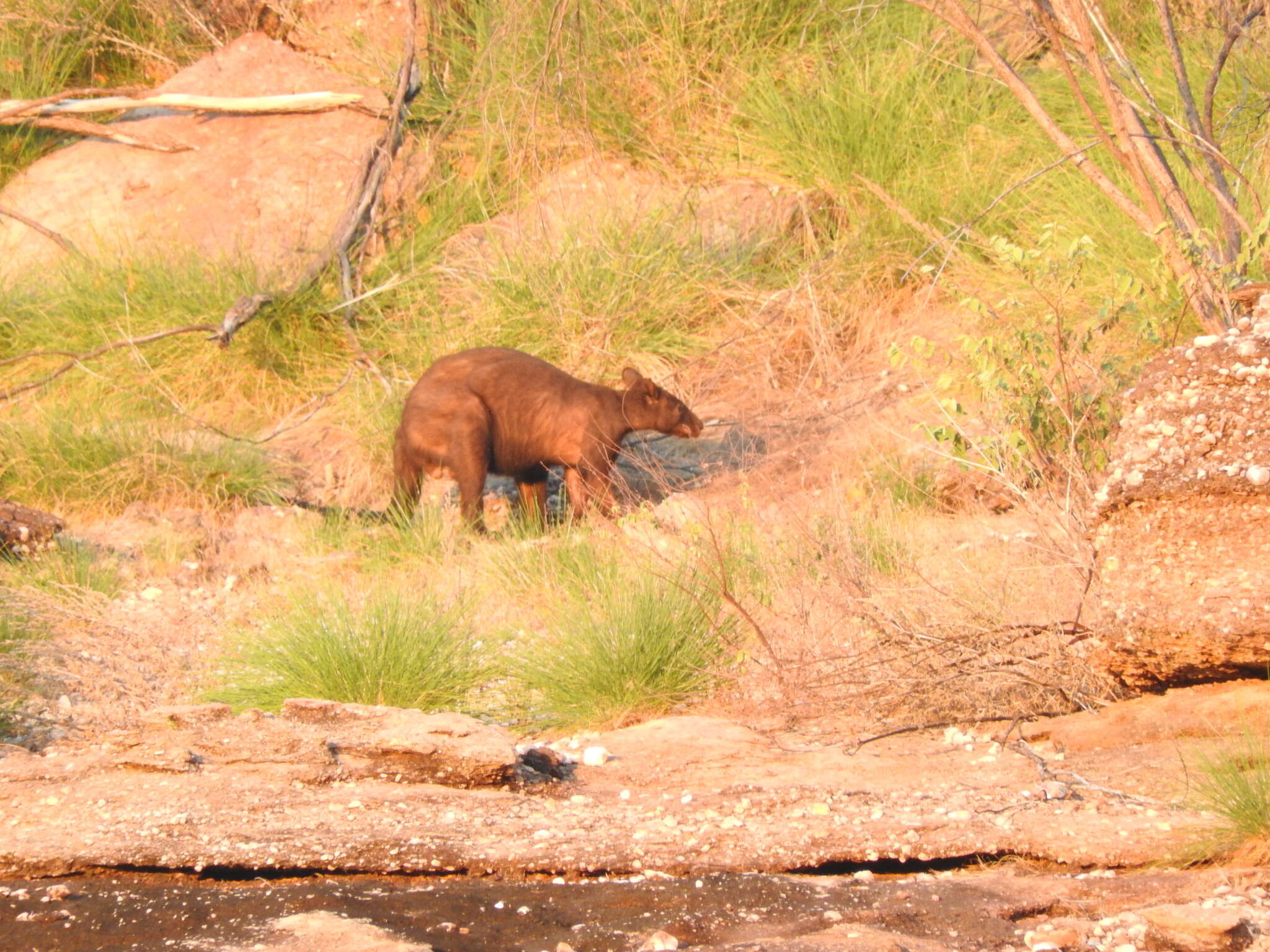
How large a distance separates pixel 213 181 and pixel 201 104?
0.72 m

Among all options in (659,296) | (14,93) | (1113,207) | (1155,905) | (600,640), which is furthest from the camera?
(14,93)

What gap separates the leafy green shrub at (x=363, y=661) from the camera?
5609 millimetres

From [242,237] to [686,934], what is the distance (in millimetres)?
9199

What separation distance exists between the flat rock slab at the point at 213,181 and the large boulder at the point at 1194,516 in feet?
26.3

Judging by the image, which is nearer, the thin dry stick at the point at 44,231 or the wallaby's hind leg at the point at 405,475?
the wallaby's hind leg at the point at 405,475

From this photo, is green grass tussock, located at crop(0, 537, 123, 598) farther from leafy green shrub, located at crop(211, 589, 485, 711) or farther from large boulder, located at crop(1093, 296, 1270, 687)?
large boulder, located at crop(1093, 296, 1270, 687)

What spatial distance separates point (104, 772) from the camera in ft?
14.4

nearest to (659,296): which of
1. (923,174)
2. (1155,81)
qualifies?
(923,174)

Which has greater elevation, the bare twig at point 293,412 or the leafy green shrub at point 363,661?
the leafy green shrub at point 363,661

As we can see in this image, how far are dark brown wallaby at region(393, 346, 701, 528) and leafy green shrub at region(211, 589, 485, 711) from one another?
2.79 meters

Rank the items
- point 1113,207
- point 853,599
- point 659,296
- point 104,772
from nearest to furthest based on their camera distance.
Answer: point 104,772 → point 853,599 → point 1113,207 → point 659,296

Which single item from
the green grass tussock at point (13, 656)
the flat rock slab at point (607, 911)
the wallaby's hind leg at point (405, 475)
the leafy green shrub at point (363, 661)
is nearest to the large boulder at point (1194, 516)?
the flat rock slab at point (607, 911)

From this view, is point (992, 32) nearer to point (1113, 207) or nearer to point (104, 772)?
point (1113, 207)

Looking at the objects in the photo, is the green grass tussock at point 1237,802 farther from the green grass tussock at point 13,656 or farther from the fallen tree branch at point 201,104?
the fallen tree branch at point 201,104
